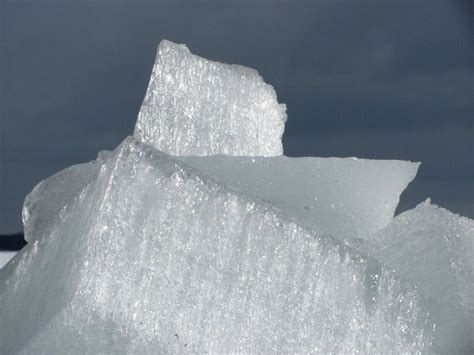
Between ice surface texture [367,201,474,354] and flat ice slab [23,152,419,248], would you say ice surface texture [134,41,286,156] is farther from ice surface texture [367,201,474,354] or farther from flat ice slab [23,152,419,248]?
ice surface texture [367,201,474,354]

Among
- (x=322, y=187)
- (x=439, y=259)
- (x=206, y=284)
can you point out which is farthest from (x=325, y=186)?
(x=206, y=284)

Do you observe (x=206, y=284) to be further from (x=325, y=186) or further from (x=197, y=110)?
(x=197, y=110)

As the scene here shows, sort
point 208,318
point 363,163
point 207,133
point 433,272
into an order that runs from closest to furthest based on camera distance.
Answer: point 208,318, point 433,272, point 363,163, point 207,133

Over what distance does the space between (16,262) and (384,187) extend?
0.97 metres

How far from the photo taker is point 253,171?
2.17 meters

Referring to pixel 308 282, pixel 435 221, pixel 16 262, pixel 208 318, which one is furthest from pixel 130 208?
pixel 435 221

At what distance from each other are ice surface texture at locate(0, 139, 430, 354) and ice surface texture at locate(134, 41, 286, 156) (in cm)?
61

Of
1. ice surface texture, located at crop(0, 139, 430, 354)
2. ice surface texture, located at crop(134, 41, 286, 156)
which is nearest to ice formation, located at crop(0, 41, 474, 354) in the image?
ice surface texture, located at crop(0, 139, 430, 354)

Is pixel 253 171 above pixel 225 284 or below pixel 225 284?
above

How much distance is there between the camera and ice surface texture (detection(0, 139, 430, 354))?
190cm

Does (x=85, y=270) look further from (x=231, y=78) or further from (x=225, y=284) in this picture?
(x=231, y=78)

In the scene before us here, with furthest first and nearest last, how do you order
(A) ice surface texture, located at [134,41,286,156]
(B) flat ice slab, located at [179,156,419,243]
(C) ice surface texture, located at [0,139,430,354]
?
1. (A) ice surface texture, located at [134,41,286,156]
2. (B) flat ice slab, located at [179,156,419,243]
3. (C) ice surface texture, located at [0,139,430,354]

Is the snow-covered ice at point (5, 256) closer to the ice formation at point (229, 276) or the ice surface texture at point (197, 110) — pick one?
the ice surface texture at point (197, 110)

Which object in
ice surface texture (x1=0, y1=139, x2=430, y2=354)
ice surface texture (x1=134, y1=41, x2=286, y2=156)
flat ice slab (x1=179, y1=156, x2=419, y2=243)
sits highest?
ice surface texture (x1=134, y1=41, x2=286, y2=156)
